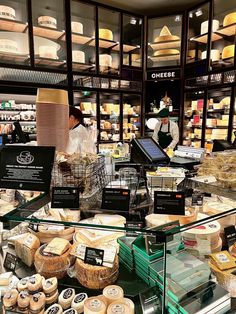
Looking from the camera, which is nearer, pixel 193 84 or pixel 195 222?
pixel 195 222

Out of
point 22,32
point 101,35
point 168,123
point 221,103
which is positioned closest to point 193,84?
point 221,103

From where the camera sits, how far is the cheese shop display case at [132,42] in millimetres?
5926

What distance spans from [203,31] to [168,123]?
2.45 m

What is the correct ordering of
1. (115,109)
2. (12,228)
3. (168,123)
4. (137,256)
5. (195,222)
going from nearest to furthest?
(195,222)
(137,256)
(12,228)
(168,123)
(115,109)

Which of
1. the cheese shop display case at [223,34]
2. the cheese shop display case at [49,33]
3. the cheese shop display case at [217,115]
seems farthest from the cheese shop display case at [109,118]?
the cheese shop display case at [223,34]

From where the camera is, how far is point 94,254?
106 cm

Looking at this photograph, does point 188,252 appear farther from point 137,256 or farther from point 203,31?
point 203,31

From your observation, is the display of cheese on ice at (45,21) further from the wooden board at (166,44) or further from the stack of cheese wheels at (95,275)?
the stack of cheese wheels at (95,275)

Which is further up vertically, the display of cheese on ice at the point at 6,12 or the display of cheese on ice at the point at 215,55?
the display of cheese on ice at the point at 6,12

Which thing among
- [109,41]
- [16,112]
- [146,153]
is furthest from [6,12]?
[146,153]

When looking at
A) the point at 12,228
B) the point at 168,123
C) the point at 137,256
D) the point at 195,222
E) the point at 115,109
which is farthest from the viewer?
the point at 115,109

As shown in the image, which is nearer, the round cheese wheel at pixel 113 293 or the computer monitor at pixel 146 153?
the round cheese wheel at pixel 113 293

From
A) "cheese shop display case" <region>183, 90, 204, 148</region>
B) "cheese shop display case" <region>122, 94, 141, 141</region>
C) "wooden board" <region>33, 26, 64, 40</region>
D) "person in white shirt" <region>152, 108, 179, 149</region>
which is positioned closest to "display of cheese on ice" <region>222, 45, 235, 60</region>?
"cheese shop display case" <region>183, 90, 204, 148</region>

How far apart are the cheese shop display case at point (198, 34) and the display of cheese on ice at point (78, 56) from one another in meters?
2.43
